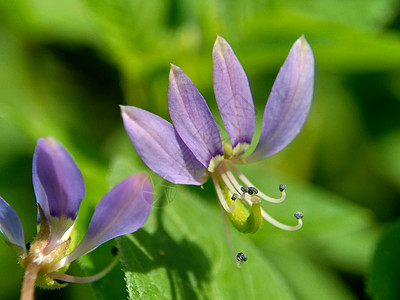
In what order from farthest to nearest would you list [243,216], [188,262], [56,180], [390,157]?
[390,157], [188,262], [243,216], [56,180]

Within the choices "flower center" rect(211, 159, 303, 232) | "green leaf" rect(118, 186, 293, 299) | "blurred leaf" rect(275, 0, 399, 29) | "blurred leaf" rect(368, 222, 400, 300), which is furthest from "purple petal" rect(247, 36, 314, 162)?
"blurred leaf" rect(275, 0, 399, 29)

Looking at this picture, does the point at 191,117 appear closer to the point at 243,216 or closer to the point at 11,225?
the point at 243,216

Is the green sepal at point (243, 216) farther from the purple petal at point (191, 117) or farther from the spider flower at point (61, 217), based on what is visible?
the spider flower at point (61, 217)

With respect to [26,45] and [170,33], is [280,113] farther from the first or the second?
[26,45]

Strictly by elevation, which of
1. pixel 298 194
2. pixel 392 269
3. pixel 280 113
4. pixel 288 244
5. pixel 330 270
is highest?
pixel 280 113

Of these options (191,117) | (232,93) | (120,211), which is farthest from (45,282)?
(232,93)

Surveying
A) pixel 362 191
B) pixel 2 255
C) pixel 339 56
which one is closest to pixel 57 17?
pixel 2 255

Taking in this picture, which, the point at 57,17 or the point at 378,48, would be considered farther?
the point at 57,17
